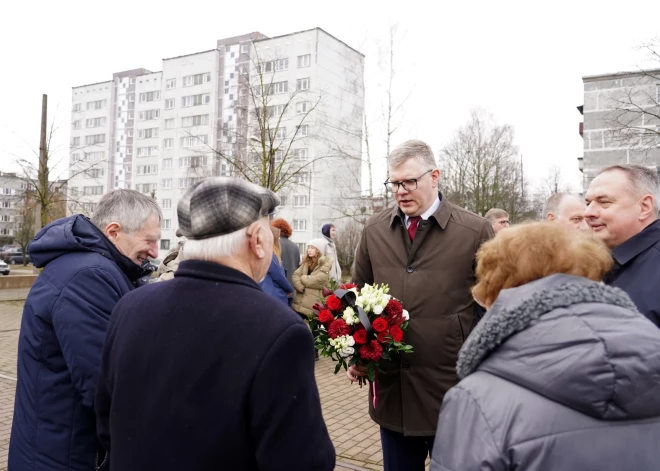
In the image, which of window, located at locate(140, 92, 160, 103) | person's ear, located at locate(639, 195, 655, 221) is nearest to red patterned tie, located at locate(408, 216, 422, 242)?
person's ear, located at locate(639, 195, 655, 221)

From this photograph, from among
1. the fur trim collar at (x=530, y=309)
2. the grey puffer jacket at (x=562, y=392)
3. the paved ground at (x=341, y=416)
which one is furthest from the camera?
the paved ground at (x=341, y=416)

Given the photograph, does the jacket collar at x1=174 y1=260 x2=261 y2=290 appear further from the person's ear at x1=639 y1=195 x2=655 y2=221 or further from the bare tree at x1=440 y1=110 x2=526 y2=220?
the bare tree at x1=440 y1=110 x2=526 y2=220

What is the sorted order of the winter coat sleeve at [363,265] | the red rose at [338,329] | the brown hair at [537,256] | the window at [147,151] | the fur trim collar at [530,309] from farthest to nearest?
the window at [147,151] < the winter coat sleeve at [363,265] < the red rose at [338,329] < the brown hair at [537,256] < the fur trim collar at [530,309]

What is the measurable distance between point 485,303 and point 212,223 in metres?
0.96

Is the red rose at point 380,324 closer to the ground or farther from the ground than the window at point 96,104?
closer to the ground

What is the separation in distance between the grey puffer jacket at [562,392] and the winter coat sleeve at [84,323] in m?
1.68

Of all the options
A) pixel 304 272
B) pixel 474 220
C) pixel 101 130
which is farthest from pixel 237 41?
pixel 474 220

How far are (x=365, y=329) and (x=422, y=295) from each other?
0.39m

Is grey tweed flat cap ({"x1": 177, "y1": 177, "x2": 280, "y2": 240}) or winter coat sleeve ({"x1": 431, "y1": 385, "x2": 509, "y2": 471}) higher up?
grey tweed flat cap ({"x1": 177, "y1": 177, "x2": 280, "y2": 240})

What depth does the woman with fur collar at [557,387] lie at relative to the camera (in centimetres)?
139

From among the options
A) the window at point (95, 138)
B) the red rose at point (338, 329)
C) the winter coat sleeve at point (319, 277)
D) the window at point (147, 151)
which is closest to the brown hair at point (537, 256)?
the red rose at point (338, 329)

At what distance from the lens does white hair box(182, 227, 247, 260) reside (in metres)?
1.80

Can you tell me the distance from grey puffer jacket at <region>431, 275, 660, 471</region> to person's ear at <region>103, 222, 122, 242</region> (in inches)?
82.1

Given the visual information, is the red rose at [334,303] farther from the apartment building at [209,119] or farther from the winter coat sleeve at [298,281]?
the apartment building at [209,119]
